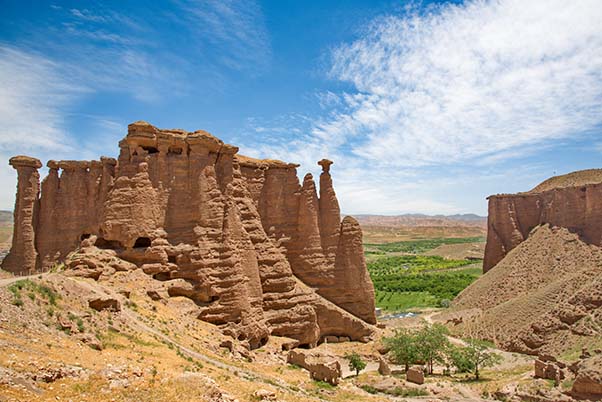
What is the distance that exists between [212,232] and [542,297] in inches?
1302

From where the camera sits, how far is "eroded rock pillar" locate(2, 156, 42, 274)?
1415 inches

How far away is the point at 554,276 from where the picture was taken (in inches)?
1898

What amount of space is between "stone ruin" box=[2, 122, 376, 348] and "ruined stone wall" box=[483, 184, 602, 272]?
3284cm

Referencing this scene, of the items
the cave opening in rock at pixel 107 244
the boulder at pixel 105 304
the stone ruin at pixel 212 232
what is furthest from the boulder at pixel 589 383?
the cave opening in rock at pixel 107 244

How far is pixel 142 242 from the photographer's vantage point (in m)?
28.3

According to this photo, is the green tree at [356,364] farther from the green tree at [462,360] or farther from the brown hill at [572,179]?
the brown hill at [572,179]

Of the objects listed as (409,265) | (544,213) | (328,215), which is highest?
(544,213)

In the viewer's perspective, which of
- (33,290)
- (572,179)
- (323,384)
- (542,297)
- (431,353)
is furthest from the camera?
(572,179)

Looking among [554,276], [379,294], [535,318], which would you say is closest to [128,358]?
[535,318]

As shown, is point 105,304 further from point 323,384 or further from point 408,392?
point 408,392

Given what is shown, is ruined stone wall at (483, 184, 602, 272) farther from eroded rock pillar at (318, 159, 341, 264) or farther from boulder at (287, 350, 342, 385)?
boulder at (287, 350, 342, 385)

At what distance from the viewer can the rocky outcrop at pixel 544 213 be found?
51750mm

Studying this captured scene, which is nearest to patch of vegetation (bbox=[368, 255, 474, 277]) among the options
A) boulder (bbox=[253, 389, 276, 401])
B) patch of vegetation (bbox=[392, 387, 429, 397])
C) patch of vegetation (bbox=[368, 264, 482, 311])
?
patch of vegetation (bbox=[368, 264, 482, 311])

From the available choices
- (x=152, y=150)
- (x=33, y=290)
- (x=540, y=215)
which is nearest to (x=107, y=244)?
(x=152, y=150)
